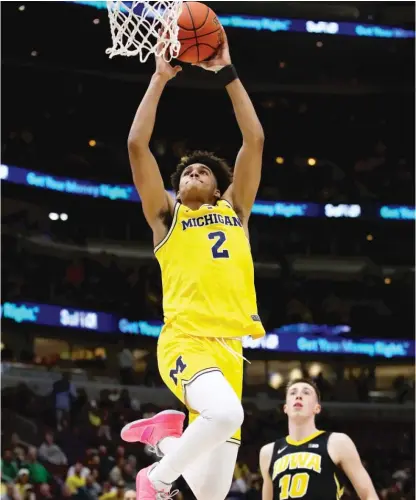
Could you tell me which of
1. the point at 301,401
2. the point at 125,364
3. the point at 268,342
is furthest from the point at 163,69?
the point at 268,342

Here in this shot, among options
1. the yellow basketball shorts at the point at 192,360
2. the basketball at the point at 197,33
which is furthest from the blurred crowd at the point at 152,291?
the yellow basketball shorts at the point at 192,360

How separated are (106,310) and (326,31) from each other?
1060 cm

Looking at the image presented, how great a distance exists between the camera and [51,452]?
19969mm

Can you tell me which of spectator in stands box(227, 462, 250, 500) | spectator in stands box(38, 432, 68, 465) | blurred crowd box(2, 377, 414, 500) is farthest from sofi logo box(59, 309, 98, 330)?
spectator in stands box(227, 462, 250, 500)

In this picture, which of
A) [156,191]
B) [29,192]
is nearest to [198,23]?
[156,191]

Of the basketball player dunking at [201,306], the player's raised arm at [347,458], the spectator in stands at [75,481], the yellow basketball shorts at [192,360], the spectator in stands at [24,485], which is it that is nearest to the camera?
the basketball player dunking at [201,306]

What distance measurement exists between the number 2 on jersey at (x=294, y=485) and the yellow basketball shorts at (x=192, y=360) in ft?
4.25

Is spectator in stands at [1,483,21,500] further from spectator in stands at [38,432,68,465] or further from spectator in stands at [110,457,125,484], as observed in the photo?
spectator in stands at [38,432,68,465]

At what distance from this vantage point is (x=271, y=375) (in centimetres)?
2923

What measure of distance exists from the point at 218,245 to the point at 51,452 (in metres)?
14.9

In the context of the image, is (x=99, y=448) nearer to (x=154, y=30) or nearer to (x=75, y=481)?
(x=75, y=481)

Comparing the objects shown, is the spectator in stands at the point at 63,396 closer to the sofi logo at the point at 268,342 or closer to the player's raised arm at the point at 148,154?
the sofi logo at the point at 268,342

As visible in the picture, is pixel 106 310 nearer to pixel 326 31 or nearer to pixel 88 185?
pixel 88 185

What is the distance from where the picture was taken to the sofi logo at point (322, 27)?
2919cm
